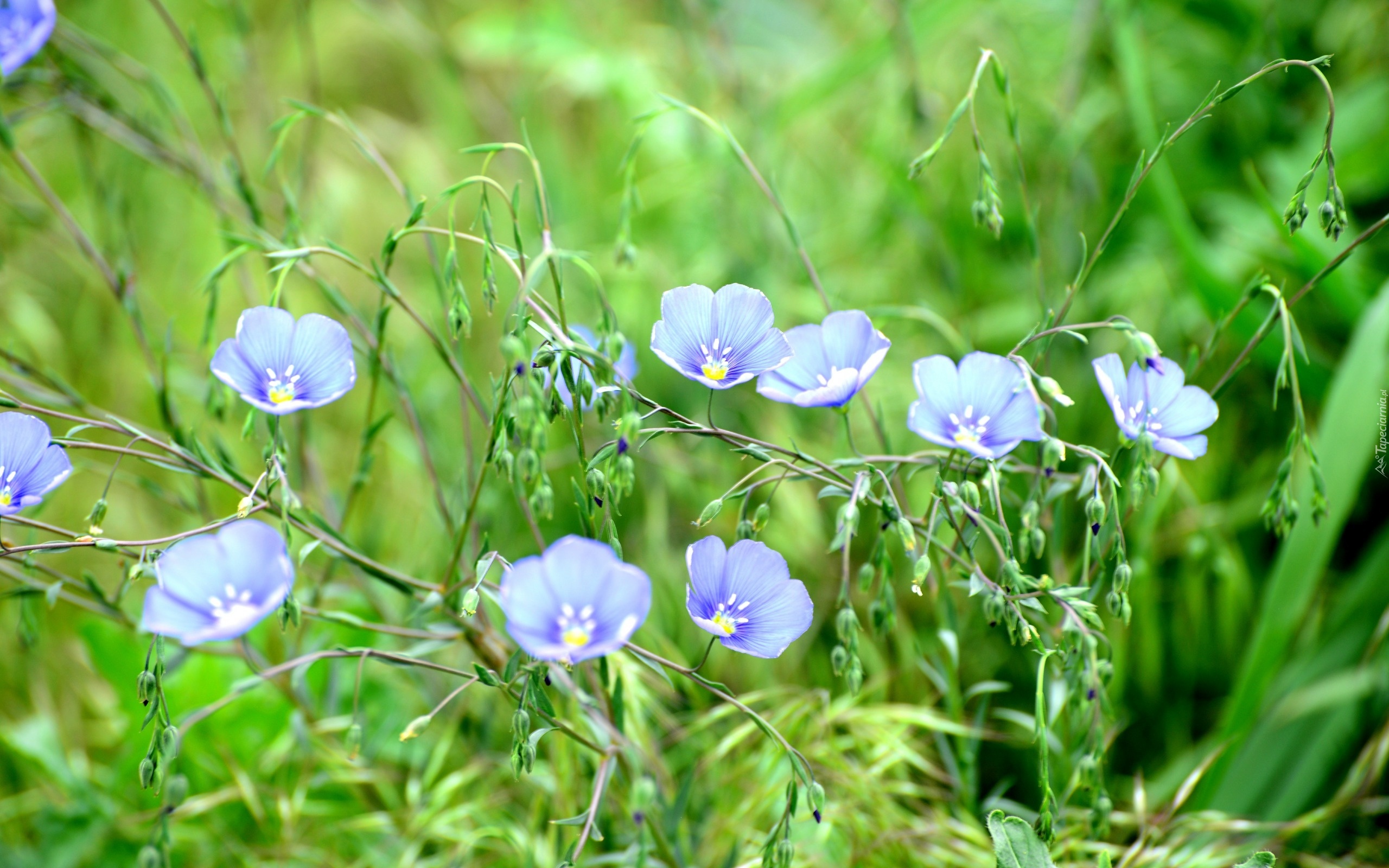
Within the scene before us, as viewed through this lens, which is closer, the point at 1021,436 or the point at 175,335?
the point at 1021,436

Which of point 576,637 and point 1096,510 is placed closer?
point 576,637

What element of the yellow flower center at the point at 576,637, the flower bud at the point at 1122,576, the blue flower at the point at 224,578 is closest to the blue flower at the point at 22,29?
Result: the blue flower at the point at 224,578

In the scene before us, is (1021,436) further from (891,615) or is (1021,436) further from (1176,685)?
(1176,685)

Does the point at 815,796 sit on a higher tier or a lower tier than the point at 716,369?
lower

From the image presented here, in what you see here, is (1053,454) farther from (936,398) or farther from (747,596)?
(747,596)

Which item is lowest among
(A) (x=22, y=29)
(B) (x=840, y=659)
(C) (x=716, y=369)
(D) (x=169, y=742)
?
(D) (x=169, y=742)

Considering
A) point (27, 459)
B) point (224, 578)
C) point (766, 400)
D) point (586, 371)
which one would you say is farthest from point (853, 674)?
point (766, 400)

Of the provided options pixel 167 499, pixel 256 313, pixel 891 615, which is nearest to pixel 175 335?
pixel 167 499
